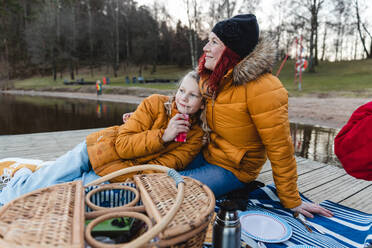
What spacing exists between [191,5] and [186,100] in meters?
17.7

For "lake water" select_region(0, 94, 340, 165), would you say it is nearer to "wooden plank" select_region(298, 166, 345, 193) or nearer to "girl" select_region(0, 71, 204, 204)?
"wooden plank" select_region(298, 166, 345, 193)

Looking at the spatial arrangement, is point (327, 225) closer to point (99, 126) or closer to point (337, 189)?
point (337, 189)

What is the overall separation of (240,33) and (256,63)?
25 centimetres

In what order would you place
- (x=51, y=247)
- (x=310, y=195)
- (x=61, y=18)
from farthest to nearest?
(x=61, y=18) → (x=310, y=195) → (x=51, y=247)

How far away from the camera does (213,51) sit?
192 centimetres

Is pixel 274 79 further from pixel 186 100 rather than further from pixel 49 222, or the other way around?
pixel 49 222

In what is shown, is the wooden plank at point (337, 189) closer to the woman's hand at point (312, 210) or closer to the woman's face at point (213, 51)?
the woman's hand at point (312, 210)

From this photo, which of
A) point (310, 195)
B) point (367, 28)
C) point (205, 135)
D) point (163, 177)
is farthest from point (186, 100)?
point (367, 28)

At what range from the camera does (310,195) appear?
2.40 meters

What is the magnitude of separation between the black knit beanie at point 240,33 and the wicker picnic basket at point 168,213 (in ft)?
3.51

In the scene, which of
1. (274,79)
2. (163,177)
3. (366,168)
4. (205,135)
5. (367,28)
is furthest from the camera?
(367,28)

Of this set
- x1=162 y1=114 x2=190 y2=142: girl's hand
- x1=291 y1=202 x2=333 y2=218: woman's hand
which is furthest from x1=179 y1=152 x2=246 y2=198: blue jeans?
x1=291 y1=202 x2=333 y2=218: woman's hand

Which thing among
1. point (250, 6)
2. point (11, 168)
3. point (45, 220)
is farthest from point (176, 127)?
point (250, 6)

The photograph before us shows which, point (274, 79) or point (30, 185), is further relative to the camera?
point (30, 185)
